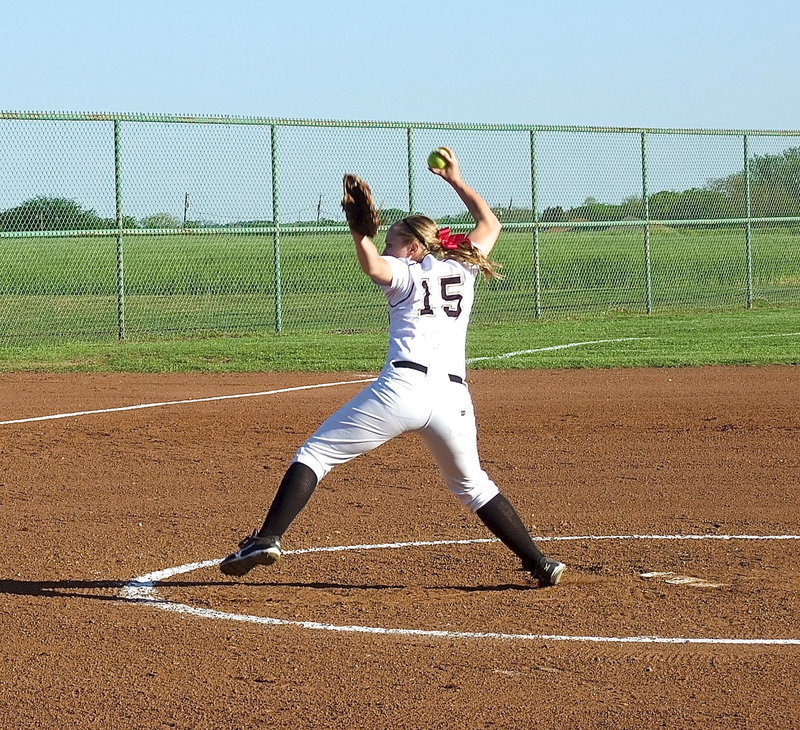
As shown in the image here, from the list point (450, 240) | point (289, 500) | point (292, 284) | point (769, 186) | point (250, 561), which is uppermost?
point (769, 186)

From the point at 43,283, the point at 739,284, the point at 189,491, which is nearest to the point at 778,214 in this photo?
the point at 739,284

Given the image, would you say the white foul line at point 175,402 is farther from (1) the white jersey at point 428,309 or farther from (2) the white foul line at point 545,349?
(1) the white jersey at point 428,309

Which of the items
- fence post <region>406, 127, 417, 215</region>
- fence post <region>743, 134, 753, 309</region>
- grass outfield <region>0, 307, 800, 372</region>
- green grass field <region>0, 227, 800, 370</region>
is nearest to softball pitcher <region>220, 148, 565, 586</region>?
grass outfield <region>0, 307, 800, 372</region>

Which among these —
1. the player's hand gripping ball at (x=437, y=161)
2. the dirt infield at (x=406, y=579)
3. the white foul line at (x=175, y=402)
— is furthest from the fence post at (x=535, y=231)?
the player's hand gripping ball at (x=437, y=161)

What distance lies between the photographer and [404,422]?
18.4 ft

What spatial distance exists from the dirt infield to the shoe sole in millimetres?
184

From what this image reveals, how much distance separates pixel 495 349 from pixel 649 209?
25.2 feet

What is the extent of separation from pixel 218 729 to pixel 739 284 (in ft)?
73.9

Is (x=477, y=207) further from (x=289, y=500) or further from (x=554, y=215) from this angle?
(x=554, y=215)

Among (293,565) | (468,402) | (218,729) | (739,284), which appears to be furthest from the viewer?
(739,284)

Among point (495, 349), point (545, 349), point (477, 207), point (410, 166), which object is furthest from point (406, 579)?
point (410, 166)

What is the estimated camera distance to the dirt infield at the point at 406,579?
4418mm

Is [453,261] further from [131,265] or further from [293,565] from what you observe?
[131,265]

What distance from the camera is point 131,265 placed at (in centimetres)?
2355
